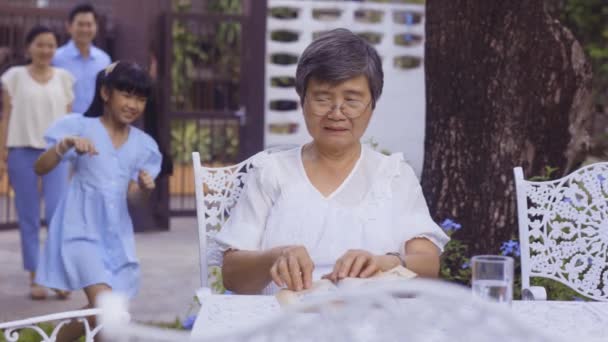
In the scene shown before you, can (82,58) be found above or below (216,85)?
above

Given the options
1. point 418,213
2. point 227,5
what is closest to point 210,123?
point 227,5

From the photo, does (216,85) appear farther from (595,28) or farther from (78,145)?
(595,28)

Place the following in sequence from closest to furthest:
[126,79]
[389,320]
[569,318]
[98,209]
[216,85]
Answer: [389,320]
[569,318]
[126,79]
[98,209]
[216,85]

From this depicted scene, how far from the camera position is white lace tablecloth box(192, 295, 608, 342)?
2234 millimetres

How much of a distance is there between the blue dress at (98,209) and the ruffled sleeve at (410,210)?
165cm

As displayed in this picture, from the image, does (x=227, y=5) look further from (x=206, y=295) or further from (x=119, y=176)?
(x=206, y=295)

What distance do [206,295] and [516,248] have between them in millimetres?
2035

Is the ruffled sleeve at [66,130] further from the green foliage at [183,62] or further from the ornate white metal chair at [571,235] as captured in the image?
the green foliage at [183,62]

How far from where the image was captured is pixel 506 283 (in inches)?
81.0

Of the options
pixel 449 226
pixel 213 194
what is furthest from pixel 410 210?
pixel 449 226

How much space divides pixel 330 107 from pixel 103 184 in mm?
1746

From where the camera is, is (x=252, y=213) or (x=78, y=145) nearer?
(x=252, y=213)

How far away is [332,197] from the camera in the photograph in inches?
109

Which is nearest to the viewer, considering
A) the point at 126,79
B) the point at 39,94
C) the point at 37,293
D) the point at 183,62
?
the point at 126,79
